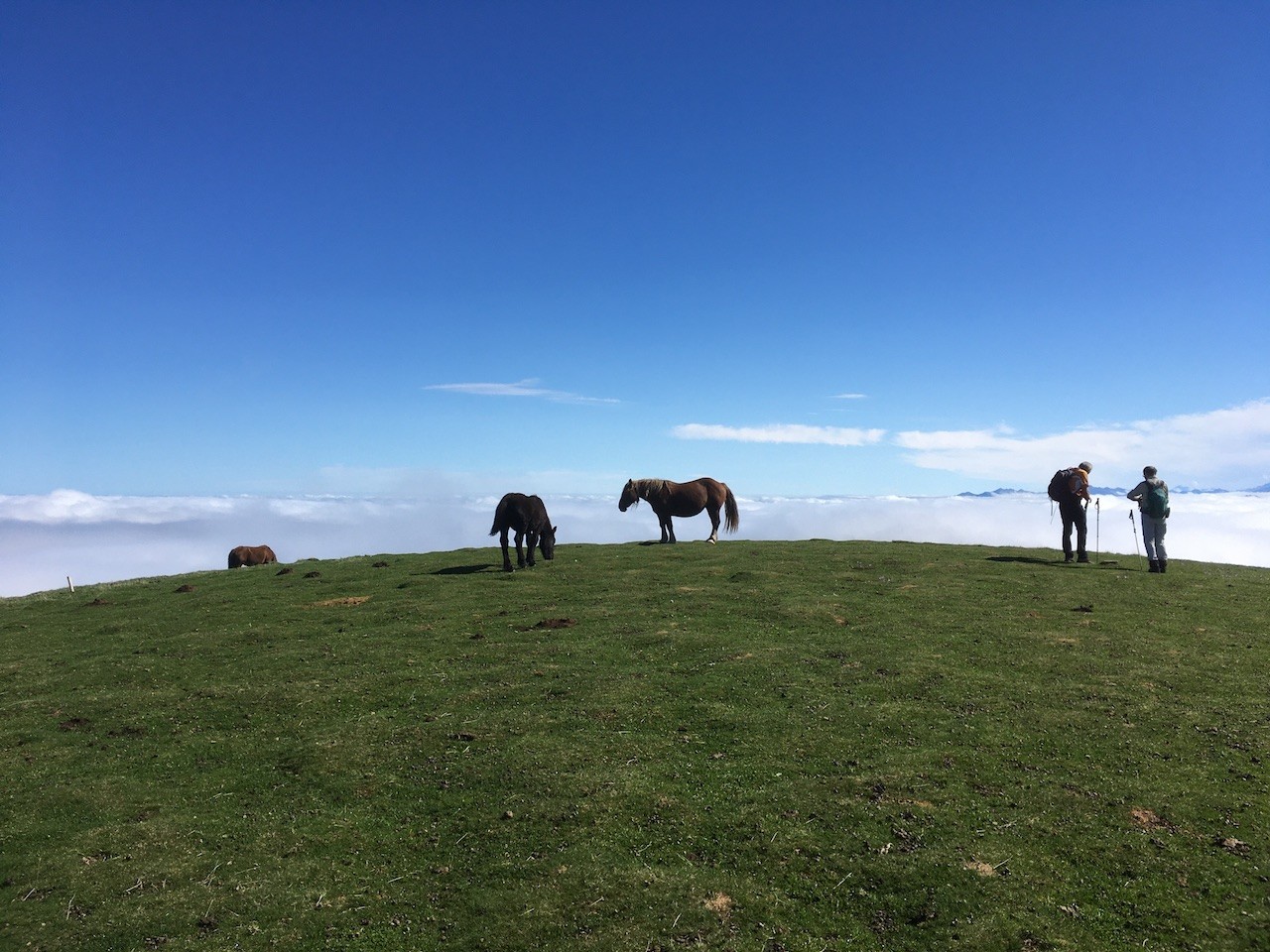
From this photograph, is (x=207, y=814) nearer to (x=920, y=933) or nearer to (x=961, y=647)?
(x=920, y=933)

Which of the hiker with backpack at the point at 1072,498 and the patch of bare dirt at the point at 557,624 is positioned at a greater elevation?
the hiker with backpack at the point at 1072,498

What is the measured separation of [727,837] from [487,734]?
4476 mm

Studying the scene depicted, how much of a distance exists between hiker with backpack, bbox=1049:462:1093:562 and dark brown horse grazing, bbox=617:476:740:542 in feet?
44.6

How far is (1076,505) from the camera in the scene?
2630cm

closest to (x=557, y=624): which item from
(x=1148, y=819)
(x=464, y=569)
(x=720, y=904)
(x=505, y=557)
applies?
(x=505, y=557)

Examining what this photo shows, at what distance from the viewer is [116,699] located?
13.7 meters

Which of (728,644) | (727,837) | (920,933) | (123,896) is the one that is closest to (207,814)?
(123,896)

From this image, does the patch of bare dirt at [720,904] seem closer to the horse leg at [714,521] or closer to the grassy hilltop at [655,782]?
the grassy hilltop at [655,782]

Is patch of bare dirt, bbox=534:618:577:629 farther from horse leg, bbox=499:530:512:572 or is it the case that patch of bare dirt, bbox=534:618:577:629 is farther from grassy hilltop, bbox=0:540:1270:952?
horse leg, bbox=499:530:512:572

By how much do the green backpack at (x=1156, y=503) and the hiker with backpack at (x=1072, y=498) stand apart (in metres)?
1.86

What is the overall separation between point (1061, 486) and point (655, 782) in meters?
23.2

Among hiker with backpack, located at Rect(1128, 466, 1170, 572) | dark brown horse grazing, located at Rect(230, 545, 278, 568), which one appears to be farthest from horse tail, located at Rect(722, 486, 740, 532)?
dark brown horse grazing, located at Rect(230, 545, 278, 568)

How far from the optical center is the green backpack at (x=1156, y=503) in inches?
953

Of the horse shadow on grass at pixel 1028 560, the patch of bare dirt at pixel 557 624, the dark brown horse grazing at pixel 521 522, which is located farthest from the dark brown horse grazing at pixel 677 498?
the patch of bare dirt at pixel 557 624
